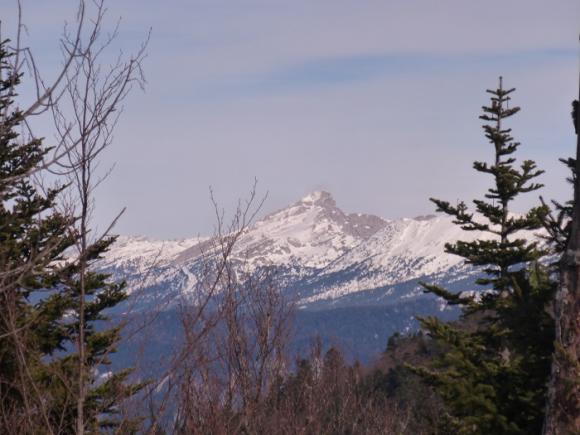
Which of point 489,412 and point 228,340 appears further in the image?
point 228,340

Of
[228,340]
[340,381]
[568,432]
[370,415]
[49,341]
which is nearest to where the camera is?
[568,432]

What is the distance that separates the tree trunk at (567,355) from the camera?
9094 millimetres

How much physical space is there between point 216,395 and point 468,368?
502 cm

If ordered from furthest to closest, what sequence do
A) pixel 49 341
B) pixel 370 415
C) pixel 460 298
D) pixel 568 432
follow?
1. pixel 370 415
2. pixel 460 298
3. pixel 49 341
4. pixel 568 432

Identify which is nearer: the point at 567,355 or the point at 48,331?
the point at 567,355

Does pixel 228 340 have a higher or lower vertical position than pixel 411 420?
higher

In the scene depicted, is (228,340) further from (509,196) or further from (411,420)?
(411,420)

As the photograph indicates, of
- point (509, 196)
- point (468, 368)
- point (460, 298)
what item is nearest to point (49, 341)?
point (468, 368)

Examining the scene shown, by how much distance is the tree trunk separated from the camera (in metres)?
9.09

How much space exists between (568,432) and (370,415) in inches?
2020

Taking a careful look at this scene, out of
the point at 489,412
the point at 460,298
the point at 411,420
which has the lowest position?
the point at 411,420

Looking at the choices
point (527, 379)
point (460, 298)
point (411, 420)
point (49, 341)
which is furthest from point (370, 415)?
point (527, 379)

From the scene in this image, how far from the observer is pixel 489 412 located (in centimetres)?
1030

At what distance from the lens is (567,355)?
29.4ft
